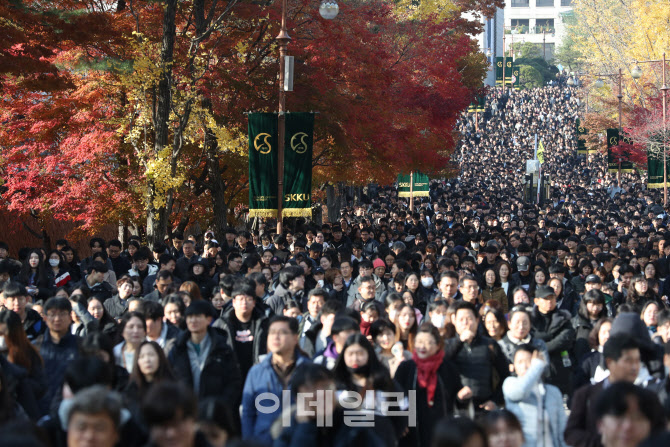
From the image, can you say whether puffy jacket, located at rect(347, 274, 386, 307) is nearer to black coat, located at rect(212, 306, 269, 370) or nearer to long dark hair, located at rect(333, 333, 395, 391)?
black coat, located at rect(212, 306, 269, 370)

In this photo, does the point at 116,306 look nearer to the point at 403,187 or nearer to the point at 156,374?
the point at 156,374

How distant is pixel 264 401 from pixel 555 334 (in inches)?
154

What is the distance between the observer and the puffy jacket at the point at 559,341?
8.34m

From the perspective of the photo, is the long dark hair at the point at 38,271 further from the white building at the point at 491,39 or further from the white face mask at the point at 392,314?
the white building at the point at 491,39

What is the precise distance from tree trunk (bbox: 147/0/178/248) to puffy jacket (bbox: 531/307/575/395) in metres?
9.61

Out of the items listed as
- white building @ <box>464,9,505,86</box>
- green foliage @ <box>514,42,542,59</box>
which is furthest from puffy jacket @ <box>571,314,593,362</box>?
green foliage @ <box>514,42,542,59</box>

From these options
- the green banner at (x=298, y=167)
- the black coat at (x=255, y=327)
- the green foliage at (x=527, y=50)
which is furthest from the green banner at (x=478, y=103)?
the green foliage at (x=527, y=50)

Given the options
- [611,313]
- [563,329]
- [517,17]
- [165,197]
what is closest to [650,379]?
[563,329]

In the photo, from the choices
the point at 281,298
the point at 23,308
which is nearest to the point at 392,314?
the point at 281,298

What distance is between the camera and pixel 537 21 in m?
152

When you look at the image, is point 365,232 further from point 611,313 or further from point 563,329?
point 563,329

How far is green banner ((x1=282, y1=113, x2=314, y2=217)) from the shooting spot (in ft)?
53.1

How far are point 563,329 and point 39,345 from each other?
4.87m

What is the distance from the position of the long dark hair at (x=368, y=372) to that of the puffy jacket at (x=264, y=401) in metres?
0.26
